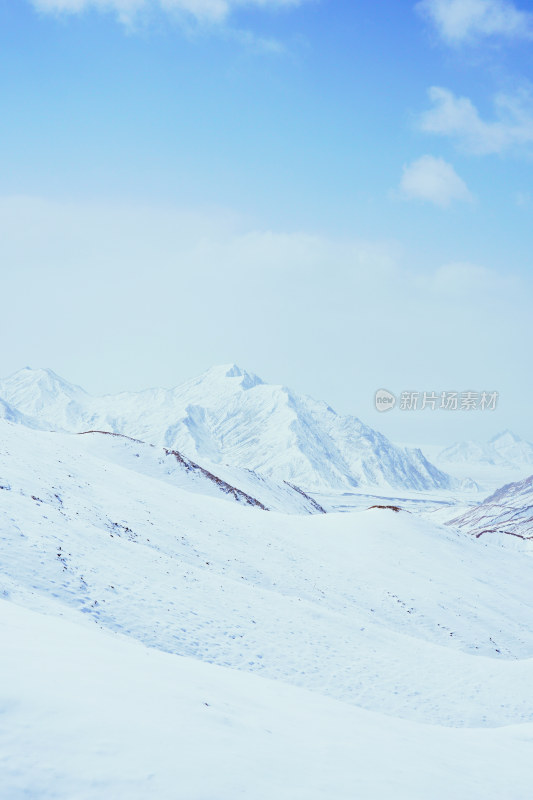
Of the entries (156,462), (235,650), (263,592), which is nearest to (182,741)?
(235,650)

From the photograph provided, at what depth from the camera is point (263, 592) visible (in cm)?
2838

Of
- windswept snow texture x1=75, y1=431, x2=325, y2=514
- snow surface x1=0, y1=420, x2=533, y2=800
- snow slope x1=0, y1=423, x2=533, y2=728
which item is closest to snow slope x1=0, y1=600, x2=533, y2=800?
snow surface x1=0, y1=420, x2=533, y2=800

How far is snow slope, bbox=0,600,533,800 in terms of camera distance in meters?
7.41

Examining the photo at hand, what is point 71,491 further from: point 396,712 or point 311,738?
point 311,738

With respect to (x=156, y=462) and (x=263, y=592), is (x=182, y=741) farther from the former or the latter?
(x=156, y=462)

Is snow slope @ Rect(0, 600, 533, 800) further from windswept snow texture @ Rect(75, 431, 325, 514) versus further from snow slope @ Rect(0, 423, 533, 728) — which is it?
windswept snow texture @ Rect(75, 431, 325, 514)

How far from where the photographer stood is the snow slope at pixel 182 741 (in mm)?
7414

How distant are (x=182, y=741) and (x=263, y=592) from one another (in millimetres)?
20262

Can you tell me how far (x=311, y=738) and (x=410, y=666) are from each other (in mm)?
16557

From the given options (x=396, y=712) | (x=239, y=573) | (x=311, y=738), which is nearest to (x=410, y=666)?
(x=396, y=712)

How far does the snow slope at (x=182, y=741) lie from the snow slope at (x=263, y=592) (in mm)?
5979

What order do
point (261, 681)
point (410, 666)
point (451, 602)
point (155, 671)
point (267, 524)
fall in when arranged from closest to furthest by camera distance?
1. point (155, 671)
2. point (261, 681)
3. point (410, 666)
4. point (451, 602)
5. point (267, 524)

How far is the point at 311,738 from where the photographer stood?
10992 millimetres

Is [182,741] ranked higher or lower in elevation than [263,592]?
higher
